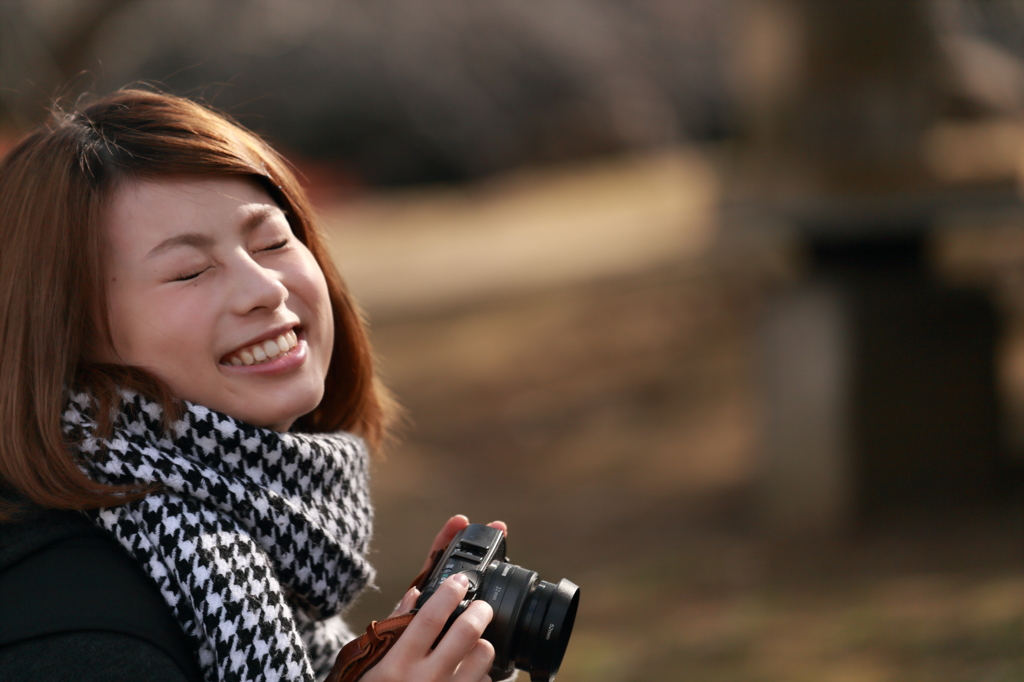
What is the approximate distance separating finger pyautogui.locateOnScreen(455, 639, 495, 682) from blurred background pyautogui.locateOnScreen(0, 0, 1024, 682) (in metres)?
1.12

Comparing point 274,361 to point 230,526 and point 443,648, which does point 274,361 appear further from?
point 443,648

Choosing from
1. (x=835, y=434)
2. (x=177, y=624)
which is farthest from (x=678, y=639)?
(x=177, y=624)

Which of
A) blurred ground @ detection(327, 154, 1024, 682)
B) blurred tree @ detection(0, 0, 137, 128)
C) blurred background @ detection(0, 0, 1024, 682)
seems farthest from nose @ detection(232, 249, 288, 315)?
blurred tree @ detection(0, 0, 137, 128)

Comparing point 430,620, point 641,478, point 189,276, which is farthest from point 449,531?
point 641,478

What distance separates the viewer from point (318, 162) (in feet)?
34.9

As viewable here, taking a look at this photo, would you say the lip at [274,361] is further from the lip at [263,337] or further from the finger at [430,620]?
the finger at [430,620]

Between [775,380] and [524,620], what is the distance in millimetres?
3507

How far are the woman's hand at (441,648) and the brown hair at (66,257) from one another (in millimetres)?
370

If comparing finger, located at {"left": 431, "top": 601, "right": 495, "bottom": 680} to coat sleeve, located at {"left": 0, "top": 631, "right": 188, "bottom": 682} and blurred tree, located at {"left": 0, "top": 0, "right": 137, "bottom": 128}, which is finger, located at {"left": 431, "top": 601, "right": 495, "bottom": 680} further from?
blurred tree, located at {"left": 0, "top": 0, "right": 137, "bottom": 128}

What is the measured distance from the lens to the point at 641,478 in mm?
5605

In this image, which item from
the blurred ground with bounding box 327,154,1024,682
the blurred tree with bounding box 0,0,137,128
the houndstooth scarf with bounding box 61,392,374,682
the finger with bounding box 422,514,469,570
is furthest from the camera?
the blurred tree with bounding box 0,0,137,128

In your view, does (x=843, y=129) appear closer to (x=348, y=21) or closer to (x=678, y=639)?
(x=678, y=639)

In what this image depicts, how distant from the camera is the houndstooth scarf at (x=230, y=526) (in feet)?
3.94

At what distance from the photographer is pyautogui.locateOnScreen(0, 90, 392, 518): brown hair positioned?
1229 mm
